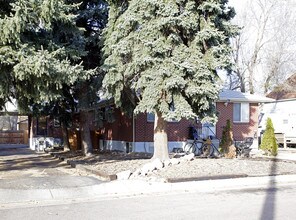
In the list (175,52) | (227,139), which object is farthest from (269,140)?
(175,52)

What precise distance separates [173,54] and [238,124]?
1207 cm

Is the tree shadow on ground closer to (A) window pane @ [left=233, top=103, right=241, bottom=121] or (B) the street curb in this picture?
(B) the street curb

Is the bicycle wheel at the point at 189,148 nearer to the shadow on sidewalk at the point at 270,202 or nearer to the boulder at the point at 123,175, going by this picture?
the shadow on sidewalk at the point at 270,202

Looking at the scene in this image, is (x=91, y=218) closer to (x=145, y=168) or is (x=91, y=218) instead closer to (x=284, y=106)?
(x=145, y=168)

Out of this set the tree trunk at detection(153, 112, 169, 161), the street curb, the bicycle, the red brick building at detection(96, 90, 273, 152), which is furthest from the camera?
the red brick building at detection(96, 90, 273, 152)

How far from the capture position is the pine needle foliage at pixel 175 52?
14.0 m

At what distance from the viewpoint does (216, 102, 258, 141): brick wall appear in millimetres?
24281

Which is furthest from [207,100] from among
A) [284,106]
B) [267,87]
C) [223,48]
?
[267,87]

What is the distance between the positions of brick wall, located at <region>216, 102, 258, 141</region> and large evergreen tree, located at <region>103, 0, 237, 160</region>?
9382mm

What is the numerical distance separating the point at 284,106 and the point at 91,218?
2866 centimetres

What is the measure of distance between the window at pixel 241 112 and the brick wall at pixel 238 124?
0.92 ft

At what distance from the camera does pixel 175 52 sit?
46.8 feet

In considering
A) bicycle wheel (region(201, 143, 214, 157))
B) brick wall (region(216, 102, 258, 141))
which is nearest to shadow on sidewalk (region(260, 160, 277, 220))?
bicycle wheel (region(201, 143, 214, 157))

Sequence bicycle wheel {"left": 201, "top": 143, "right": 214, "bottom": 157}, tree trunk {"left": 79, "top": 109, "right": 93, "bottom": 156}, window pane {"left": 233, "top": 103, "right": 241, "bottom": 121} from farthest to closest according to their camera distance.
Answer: window pane {"left": 233, "top": 103, "right": 241, "bottom": 121}
tree trunk {"left": 79, "top": 109, "right": 93, "bottom": 156}
bicycle wheel {"left": 201, "top": 143, "right": 214, "bottom": 157}
